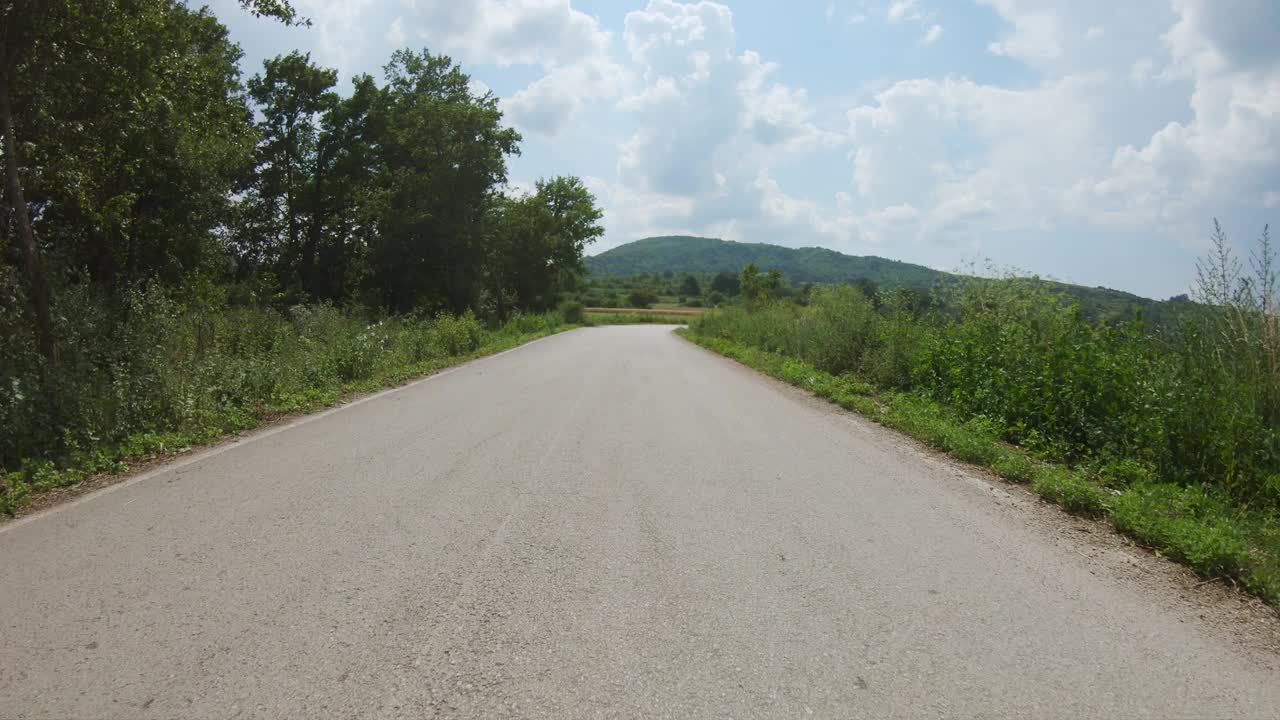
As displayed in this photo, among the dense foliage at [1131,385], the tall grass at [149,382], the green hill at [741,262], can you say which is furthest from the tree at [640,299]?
the dense foliage at [1131,385]

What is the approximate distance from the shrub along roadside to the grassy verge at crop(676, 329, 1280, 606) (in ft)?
26.2

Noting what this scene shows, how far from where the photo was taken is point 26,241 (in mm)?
7754

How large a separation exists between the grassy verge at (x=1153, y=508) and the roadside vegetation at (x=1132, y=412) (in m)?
0.01

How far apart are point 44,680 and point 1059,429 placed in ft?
26.6

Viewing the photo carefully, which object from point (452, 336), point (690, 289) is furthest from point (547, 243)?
point (690, 289)

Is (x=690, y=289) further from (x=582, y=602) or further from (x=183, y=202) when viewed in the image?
(x=582, y=602)

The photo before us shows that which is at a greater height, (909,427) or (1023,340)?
(1023,340)

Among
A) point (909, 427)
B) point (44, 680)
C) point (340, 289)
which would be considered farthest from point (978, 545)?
point (340, 289)

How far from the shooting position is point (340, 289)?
131 feet

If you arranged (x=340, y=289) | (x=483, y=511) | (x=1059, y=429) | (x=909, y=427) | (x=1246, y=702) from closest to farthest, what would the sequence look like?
1. (x=1246, y=702)
2. (x=483, y=511)
3. (x=1059, y=429)
4. (x=909, y=427)
5. (x=340, y=289)

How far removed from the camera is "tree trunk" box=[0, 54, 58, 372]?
7621mm

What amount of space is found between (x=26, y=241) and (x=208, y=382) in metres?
2.45

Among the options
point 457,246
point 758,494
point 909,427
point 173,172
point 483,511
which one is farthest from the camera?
point 457,246

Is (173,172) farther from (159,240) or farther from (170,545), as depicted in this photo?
(170,545)
